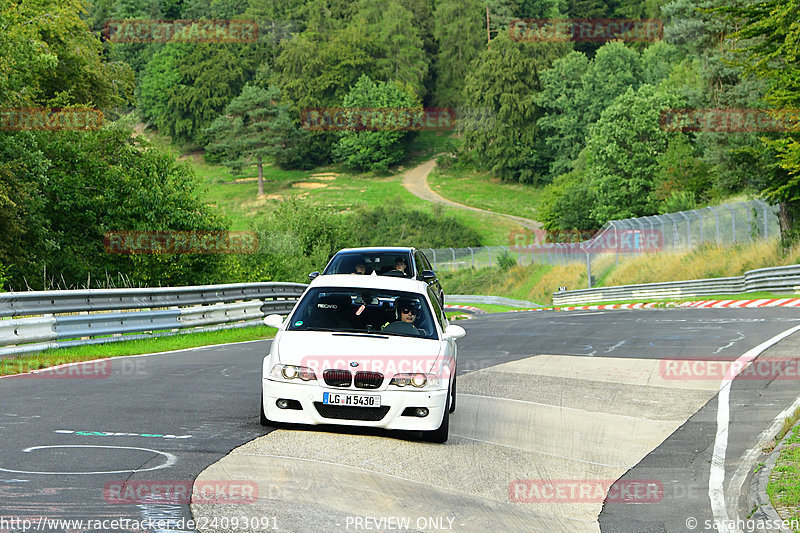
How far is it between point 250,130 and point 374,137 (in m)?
17.2

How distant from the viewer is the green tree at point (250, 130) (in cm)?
13112

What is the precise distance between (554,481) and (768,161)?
98.2 feet

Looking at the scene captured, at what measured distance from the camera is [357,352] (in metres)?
9.12

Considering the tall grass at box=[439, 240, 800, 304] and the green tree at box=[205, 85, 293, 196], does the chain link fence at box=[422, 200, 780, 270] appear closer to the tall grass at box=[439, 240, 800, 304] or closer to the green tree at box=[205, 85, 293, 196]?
the tall grass at box=[439, 240, 800, 304]

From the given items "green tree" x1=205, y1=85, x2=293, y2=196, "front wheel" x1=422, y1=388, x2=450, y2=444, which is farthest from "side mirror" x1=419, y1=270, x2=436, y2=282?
"green tree" x1=205, y1=85, x2=293, y2=196

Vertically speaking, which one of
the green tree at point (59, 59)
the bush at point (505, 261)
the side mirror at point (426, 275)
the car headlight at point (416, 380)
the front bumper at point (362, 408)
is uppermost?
the green tree at point (59, 59)

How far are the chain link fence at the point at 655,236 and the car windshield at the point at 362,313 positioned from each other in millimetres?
32297

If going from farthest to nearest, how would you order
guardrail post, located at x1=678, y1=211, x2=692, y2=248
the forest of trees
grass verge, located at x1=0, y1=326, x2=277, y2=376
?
1. guardrail post, located at x1=678, y1=211, x2=692, y2=248
2. the forest of trees
3. grass verge, located at x1=0, y1=326, x2=277, y2=376

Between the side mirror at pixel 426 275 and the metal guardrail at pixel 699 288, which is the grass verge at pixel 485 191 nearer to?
the metal guardrail at pixel 699 288

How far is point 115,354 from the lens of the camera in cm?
1652

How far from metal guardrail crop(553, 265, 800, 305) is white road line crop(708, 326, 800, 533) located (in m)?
17.5

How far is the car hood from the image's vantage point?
9000 millimetres

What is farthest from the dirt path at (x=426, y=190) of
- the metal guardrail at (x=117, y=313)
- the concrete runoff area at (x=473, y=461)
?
the concrete runoff area at (x=473, y=461)

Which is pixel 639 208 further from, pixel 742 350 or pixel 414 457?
pixel 414 457
